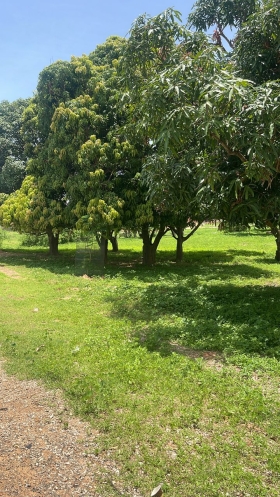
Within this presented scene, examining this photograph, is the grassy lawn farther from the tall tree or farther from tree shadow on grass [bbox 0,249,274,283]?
the tall tree

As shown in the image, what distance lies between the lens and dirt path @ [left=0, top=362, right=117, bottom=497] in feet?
9.24

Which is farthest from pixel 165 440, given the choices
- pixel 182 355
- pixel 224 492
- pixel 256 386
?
pixel 182 355

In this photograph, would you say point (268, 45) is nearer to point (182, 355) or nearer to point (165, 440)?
point (182, 355)

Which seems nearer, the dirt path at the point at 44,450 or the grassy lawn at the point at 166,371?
the dirt path at the point at 44,450

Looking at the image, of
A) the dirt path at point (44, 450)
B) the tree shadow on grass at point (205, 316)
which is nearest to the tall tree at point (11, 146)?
the tree shadow on grass at point (205, 316)

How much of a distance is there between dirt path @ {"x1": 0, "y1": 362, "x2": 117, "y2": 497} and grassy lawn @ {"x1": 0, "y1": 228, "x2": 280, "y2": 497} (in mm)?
129

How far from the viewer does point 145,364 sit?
4891mm

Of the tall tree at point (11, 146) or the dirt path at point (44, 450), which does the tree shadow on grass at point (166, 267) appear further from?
the dirt path at point (44, 450)

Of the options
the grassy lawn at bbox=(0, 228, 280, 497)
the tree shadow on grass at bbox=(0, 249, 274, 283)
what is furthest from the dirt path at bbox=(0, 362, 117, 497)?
the tree shadow on grass at bbox=(0, 249, 274, 283)

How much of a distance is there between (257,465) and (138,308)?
4994 millimetres

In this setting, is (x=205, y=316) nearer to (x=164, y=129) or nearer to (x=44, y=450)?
(x=164, y=129)

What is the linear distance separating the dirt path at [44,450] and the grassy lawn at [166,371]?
129 millimetres

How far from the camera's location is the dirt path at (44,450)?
2816 millimetres

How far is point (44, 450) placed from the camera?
3240 millimetres
